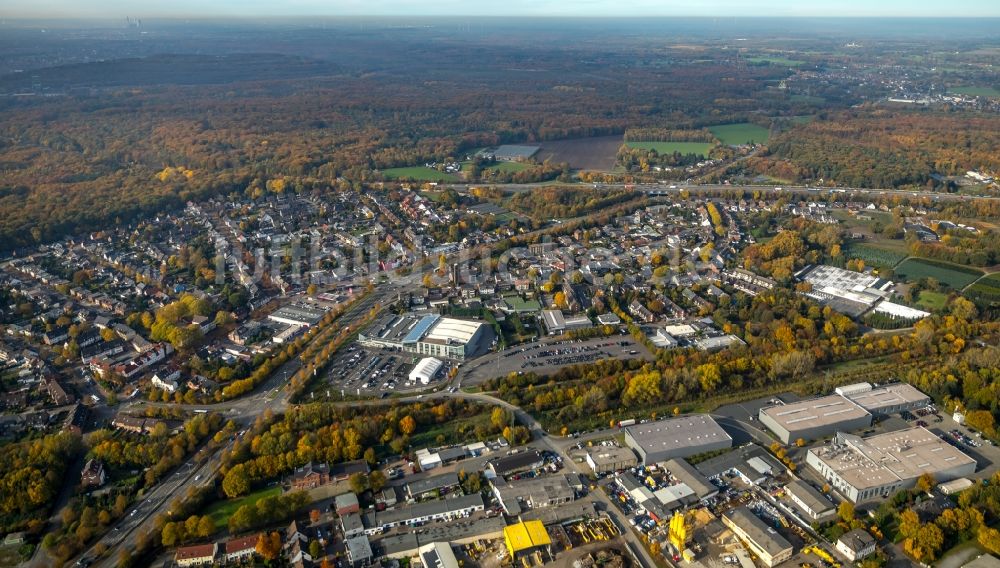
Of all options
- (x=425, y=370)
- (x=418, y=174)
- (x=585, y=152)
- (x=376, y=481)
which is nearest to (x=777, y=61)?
(x=585, y=152)

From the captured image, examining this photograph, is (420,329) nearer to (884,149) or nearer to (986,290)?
(986,290)

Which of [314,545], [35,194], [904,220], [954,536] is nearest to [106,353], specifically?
[314,545]

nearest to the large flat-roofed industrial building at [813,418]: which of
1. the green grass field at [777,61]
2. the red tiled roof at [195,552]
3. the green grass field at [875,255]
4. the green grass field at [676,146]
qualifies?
the green grass field at [875,255]

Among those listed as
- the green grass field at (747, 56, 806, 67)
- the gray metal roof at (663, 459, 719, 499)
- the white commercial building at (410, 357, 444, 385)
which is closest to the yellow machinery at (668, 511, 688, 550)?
the gray metal roof at (663, 459, 719, 499)

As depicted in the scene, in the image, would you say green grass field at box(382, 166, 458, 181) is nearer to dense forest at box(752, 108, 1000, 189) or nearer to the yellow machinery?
dense forest at box(752, 108, 1000, 189)

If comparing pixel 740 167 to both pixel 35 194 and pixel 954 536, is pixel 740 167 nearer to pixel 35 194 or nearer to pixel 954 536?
pixel 954 536

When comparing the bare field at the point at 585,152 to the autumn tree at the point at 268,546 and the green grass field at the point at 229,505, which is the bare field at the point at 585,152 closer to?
the green grass field at the point at 229,505
